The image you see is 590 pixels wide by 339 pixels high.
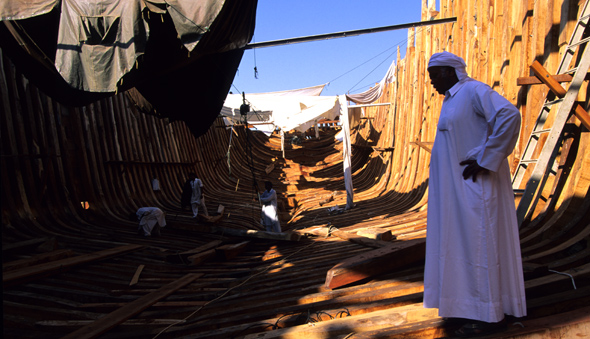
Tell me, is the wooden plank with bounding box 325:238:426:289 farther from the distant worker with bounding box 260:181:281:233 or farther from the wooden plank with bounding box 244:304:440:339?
the distant worker with bounding box 260:181:281:233

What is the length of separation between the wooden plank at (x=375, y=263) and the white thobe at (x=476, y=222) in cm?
91

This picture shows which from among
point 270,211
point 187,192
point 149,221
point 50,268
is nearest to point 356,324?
point 50,268

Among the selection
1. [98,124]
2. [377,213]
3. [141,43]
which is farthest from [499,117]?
[98,124]

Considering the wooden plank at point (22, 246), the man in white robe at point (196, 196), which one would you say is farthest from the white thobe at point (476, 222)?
the man in white robe at point (196, 196)

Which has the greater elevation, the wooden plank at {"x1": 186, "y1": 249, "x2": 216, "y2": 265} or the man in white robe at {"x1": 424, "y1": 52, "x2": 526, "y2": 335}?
the man in white robe at {"x1": 424, "y1": 52, "x2": 526, "y2": 335}

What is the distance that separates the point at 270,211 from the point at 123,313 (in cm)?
497

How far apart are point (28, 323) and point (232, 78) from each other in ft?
10.8

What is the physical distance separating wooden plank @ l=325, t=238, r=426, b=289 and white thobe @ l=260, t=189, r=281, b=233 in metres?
4.78

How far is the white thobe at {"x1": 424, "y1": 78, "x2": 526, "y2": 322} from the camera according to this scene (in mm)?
2014

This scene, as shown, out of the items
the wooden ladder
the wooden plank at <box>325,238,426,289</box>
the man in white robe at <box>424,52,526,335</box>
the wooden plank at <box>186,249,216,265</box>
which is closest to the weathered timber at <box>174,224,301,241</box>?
the wooden plank at <box>186,249,216,265</box>

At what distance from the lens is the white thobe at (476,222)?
6.61ft

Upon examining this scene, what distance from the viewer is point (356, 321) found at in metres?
2.29

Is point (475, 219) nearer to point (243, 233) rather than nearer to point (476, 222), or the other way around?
point (476, 222)

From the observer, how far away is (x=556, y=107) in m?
4.03
